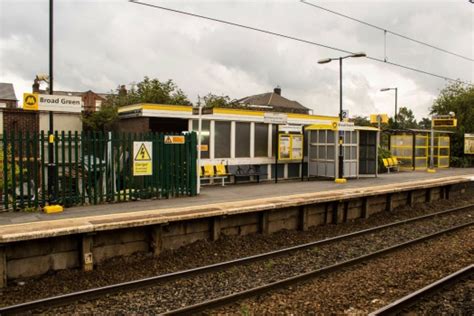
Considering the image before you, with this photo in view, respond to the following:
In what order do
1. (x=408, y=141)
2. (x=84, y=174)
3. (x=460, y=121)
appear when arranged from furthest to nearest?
(x=460, y=121) → (x=408, y=141) → (x=84, y=174)

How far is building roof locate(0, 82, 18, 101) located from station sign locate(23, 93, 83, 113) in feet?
168

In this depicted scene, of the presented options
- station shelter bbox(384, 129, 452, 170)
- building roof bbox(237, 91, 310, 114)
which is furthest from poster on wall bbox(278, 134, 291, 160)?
building roof bbox(237, 91, 310, 114)

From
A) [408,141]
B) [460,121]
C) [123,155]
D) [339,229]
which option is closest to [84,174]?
[123,155]

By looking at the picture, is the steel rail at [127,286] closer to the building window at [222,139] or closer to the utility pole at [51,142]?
the utility pole at [51,142]

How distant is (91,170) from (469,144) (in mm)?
27209

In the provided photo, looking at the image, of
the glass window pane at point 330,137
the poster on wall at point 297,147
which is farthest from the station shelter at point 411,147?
the poster on wall at point 297,147

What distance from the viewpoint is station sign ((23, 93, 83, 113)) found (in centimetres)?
933

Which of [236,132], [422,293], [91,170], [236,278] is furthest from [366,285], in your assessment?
[236,132]

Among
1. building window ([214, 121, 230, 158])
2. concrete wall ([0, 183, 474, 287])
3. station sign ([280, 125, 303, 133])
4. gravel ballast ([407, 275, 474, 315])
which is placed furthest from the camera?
station sign ([280, 125, 303, 133])

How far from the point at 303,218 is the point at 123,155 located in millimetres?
5012

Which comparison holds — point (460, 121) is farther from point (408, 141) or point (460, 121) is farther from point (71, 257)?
point (71, 257)

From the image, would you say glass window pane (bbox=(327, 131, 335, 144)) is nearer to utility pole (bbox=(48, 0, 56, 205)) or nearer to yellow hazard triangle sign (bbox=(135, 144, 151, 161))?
yellow hazard triangle sign (bbox=(135, 144, 151, 161))

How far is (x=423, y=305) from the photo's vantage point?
21.5 feet

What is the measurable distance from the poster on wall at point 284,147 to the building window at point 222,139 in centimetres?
214
